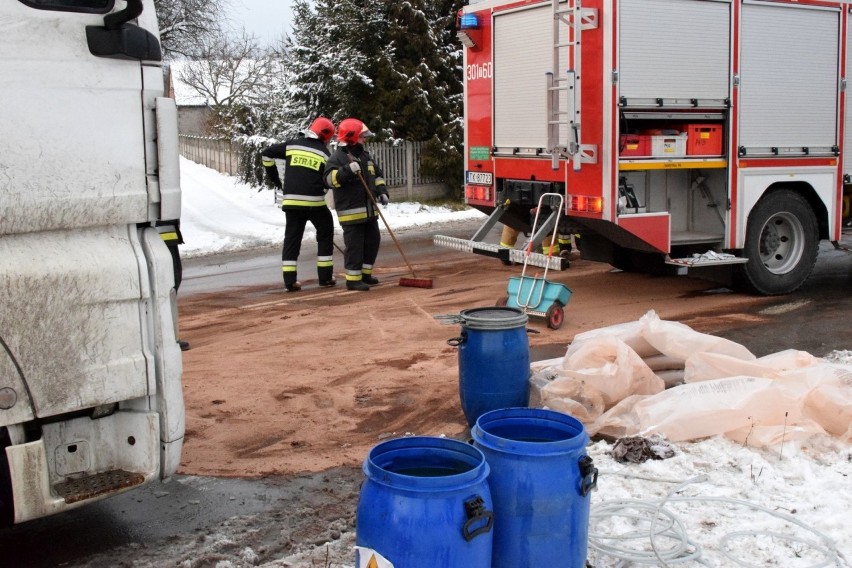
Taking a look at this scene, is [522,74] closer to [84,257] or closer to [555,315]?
[555,315]

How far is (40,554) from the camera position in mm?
3910

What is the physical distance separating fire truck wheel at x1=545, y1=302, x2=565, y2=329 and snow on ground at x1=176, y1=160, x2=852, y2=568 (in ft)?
9.88

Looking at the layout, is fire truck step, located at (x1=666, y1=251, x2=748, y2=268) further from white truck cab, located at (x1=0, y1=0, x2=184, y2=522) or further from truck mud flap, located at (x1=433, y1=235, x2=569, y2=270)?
white truck cab, located at (x1=0, y1=0, x2=184, y2=522)

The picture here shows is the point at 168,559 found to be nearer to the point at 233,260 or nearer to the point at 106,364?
the point at 106,364

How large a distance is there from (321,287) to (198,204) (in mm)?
10937

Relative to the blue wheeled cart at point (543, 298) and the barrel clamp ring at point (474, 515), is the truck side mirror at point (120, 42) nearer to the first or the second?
the barrel clamp ring at point (474, 515)

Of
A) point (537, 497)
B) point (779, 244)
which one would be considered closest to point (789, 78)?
point (779, 244)

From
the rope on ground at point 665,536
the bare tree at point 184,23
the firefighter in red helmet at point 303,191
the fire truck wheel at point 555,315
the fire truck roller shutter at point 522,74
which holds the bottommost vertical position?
the rope on ground at point 665,536

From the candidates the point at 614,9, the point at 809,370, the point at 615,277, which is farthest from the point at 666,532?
the point at 615,277

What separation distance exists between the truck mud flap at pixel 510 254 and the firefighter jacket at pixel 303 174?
1.52m

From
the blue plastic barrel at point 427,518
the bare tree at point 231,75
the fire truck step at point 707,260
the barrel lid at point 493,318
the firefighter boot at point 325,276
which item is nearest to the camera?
the blue plastic barrel at point 427,518

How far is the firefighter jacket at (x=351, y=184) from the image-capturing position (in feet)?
32.0

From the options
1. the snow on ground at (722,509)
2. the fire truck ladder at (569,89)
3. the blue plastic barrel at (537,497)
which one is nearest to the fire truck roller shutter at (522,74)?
the fire truck ladder at (569,89)

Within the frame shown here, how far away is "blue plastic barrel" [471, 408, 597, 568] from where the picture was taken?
3260 millimetres
